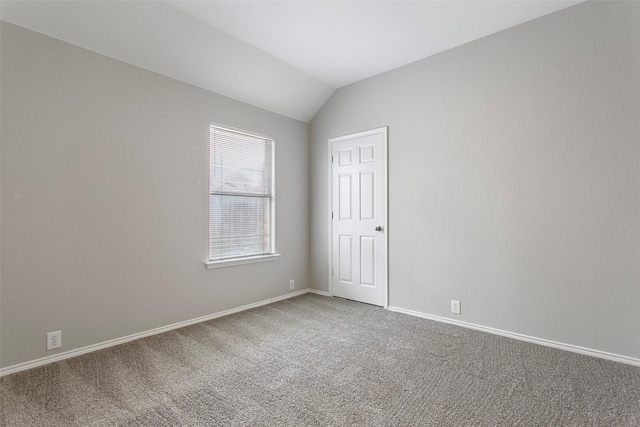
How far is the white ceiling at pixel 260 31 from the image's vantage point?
2.39 m

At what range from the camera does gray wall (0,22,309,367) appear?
2.22 meters

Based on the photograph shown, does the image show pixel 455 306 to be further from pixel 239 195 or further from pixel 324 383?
pixel 239 195

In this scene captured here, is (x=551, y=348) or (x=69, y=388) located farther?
(x=551, y=348)

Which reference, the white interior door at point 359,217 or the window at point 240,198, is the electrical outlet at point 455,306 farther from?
the window at point 240,198

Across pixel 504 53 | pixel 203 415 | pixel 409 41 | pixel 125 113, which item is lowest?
pixel 203 415

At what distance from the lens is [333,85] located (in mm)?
4047

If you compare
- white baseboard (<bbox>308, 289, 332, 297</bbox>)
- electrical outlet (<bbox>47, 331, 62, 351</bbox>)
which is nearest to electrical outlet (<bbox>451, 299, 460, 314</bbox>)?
white baseboard (<bbox>308, 289, 332, 297</bbox>)

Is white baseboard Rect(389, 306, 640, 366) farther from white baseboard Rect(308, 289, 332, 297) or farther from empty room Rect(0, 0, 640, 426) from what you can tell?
white baseboard Rect(308, 289, 332, 297)

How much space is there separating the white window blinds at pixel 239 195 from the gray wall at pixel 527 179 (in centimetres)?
156

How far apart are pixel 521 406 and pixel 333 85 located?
12.2 feet

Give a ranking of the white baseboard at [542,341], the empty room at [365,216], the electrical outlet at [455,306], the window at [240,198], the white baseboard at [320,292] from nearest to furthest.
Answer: the empty room at [365,216], the white baseboard at [542,341], the electrical outlet at [455,306], the window at [240,198], the white baseboard at [320,292]

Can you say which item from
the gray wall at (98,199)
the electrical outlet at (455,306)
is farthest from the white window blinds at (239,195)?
the electrical outlet at (455,306)

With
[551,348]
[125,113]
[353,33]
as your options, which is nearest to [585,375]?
[551,348]

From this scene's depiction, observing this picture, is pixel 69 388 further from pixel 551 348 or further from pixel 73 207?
pixel 551 348
